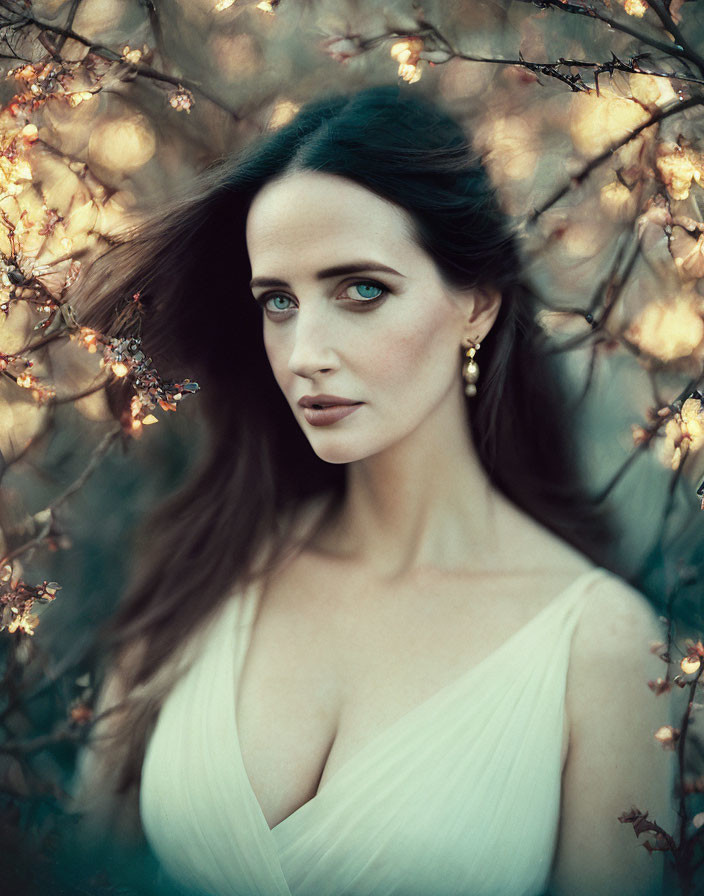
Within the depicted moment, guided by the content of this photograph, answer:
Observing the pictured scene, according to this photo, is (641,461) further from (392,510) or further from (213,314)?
(213,314)

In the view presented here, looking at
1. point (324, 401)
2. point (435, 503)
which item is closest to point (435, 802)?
point (435, 503)

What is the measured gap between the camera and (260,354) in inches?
52.0

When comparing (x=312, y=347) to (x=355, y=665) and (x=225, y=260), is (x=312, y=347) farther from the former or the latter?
(x=355, y=665)

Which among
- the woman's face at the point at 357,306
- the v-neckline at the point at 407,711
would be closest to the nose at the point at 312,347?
the woman's face at the point at 357,306

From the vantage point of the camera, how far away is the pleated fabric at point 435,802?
1.16 meters

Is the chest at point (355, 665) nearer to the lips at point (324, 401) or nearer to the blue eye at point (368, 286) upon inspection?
the lips at point (324, 401)

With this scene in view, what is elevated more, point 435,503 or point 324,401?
point 324,401

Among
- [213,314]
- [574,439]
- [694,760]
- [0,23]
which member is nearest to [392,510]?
[574,439]

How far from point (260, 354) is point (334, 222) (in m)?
0.23

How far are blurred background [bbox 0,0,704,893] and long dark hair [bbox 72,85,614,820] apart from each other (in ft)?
0.09

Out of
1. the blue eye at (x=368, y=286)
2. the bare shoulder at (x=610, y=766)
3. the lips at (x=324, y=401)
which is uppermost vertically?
the blue eye at (x=368, y=286)

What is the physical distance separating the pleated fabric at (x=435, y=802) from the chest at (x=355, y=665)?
0.01m

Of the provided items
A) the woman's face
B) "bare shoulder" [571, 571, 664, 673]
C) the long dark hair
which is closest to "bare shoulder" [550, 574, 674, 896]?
"bare shoulder" [571, 571, 664, 673]

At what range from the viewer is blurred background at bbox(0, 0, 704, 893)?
1.24m
